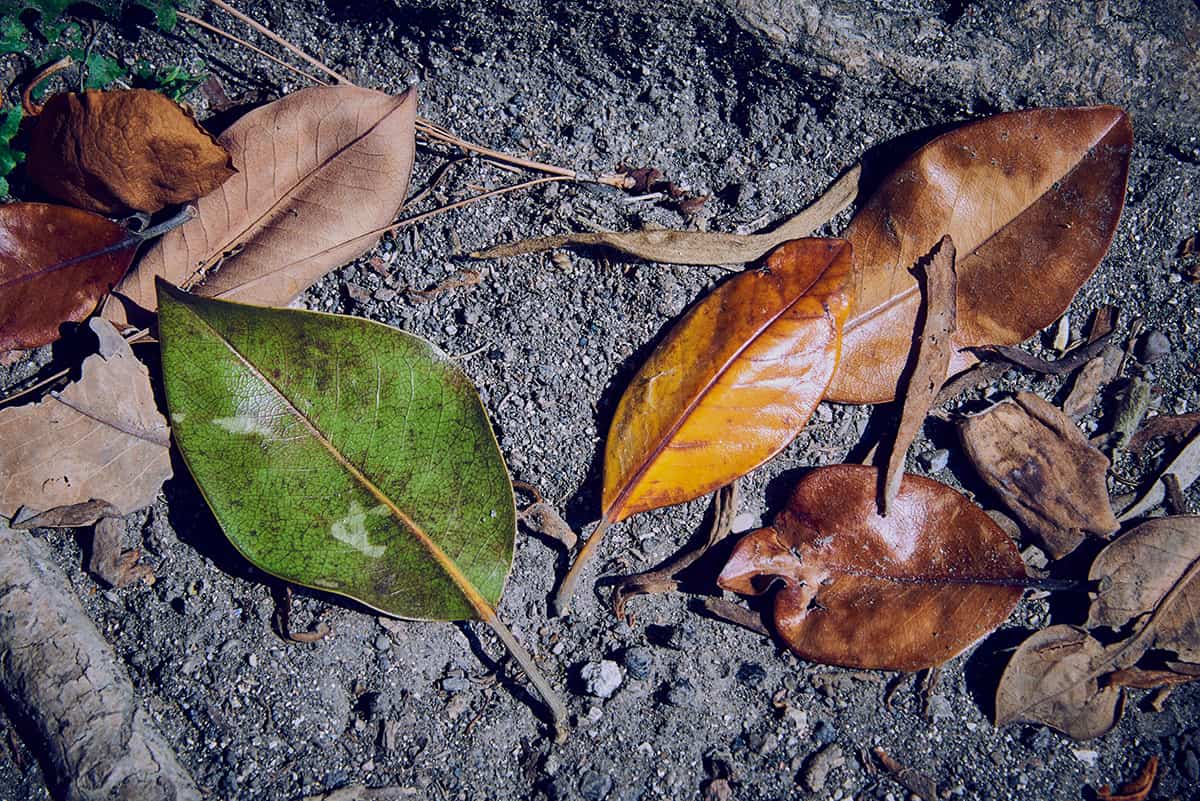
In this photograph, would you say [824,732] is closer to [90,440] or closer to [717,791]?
[717,791]

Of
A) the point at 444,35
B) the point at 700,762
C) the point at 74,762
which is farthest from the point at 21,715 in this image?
the point at 444,35

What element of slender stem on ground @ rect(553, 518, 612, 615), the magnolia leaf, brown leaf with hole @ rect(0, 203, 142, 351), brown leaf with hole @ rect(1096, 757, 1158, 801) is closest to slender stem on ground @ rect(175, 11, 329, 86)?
brown leaf with hole @ rect(0, 203, 142, 351)

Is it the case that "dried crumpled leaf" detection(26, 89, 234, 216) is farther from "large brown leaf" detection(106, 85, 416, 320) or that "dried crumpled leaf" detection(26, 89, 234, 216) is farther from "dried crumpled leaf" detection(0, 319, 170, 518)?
"dried crumpled leaf" detection(0, 319, 170, 518)

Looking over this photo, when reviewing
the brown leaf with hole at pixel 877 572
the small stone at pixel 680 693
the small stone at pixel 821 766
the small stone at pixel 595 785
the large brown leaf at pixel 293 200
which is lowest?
the small stone at pixel 595 785

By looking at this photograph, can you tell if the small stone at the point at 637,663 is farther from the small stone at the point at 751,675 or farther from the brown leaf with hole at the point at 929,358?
the brown leaf with hole at the point at 929,358

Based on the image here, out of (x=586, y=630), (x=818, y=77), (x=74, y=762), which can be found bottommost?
(x=74, y=762)

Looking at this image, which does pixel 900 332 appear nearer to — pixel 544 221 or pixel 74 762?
pixel 544 221

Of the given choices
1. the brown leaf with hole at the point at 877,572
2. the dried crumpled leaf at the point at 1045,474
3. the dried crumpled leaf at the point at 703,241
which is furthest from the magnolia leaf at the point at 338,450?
the dried crumpled leaf at the point at 1045,474
